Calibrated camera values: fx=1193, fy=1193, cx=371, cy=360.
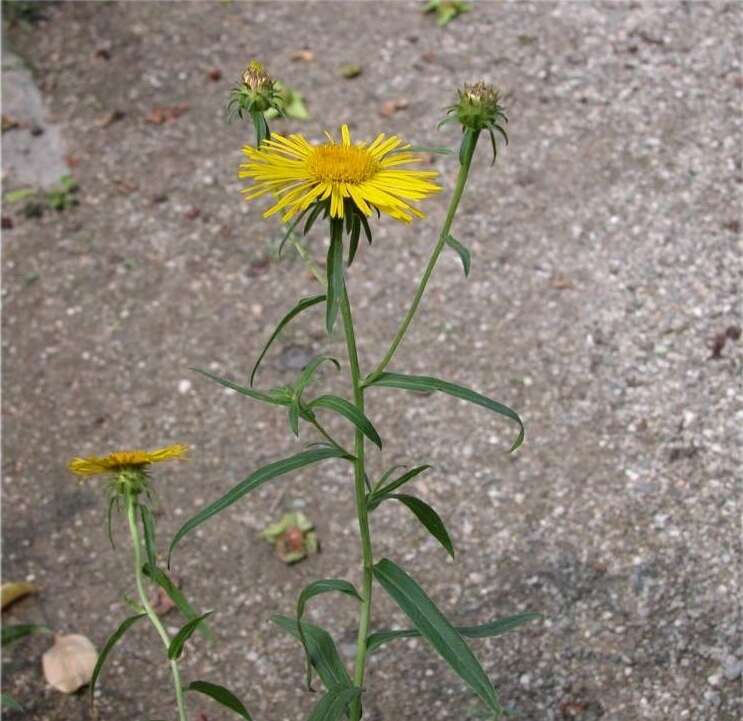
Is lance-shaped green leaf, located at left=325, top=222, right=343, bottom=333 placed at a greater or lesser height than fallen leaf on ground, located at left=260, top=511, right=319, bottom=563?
lesser

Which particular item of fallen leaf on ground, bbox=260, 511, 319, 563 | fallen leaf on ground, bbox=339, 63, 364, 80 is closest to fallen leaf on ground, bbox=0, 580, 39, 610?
fallen leaf on ground, bbox=260, 511, 319, 563

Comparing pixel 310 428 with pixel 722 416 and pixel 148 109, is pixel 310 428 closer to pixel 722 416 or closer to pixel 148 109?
pixel 722 416

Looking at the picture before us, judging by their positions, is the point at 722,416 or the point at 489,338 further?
the point at 489,338

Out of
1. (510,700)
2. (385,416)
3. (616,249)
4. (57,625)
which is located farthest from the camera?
(616,249)

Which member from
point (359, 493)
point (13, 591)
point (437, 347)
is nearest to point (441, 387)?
point (359, 493)

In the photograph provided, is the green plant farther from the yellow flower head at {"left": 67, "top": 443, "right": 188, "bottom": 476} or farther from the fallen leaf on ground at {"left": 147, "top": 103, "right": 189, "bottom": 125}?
the fallen leaf on ground at {"left": 147, "top": 103, "right": 189, "bottom": 125}

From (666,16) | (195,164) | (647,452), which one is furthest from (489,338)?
(666,16)

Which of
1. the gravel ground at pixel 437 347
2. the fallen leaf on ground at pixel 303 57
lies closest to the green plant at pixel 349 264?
the gravel ground at pixel 437 347
